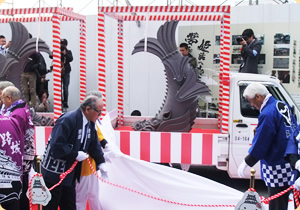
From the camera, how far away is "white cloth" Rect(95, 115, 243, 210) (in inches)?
186

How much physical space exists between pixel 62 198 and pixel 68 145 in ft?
1.97

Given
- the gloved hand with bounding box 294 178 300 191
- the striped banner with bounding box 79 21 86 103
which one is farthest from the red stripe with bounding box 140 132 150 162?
the gloved hand with bounding box 294 178 300 191

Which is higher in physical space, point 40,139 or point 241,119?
point 241,119

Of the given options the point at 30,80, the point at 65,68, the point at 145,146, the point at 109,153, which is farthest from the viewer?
the point at 65,68

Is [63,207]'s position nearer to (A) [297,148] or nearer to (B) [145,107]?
(A) [297,148]

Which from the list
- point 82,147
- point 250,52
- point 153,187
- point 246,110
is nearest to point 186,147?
point 246,110

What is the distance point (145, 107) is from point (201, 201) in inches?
168

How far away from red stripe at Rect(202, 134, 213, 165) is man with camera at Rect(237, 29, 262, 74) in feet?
7.17

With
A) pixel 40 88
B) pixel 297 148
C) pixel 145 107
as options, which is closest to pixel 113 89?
pixel 145 107

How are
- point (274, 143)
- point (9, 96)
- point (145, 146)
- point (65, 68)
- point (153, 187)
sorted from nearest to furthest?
point (274, 143), point (9, 96), point (153, 187), point (145, 146), point (65, 68)

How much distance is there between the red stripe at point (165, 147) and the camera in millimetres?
→ 5961

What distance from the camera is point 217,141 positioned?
5.84 meters

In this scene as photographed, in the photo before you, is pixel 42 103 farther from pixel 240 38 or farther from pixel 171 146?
pixel 240 38

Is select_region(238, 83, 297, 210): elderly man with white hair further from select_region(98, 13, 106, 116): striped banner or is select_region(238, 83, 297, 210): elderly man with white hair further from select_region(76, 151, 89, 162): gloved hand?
select_region(98, 13, 106, 116): striped banner
